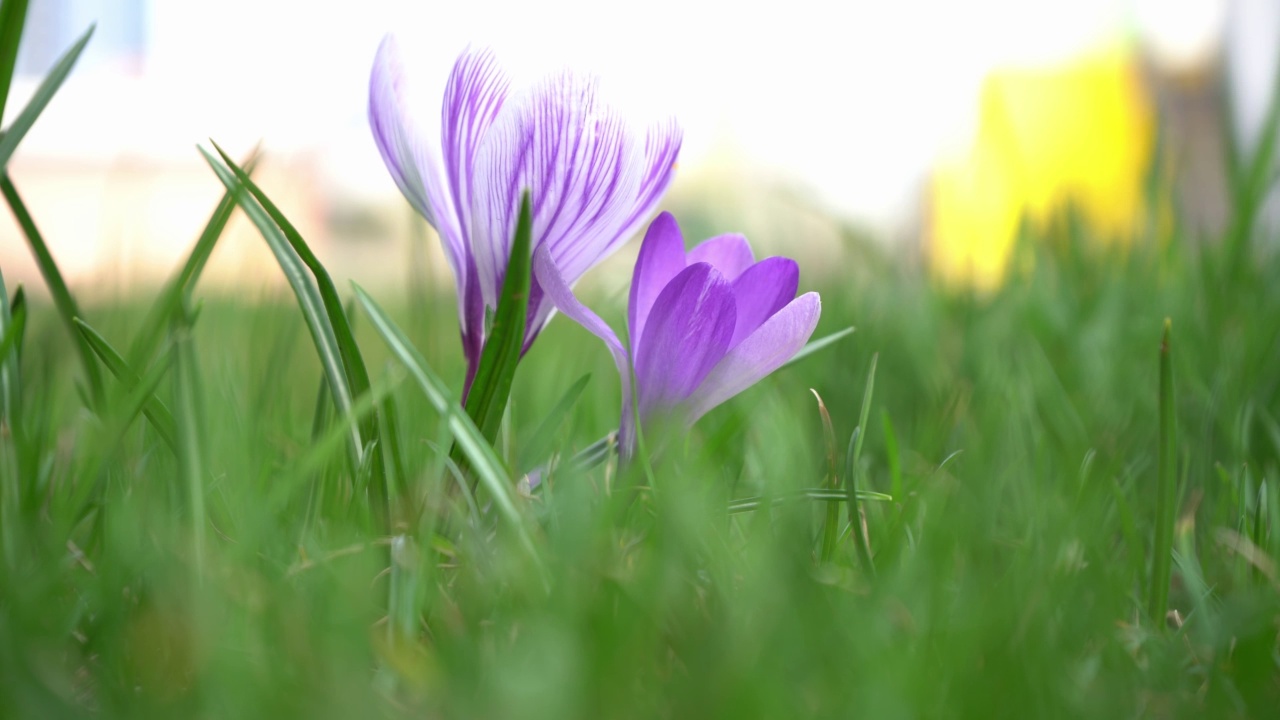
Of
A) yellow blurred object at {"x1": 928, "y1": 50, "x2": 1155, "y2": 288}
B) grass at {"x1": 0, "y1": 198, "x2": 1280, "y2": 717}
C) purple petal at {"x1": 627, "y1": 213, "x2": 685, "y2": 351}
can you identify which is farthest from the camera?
yellow blurred object at {"x1": 928, "y1": 50, "x2": 1155, "y2": 288}

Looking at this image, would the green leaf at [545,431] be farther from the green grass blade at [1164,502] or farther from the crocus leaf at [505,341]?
the green grass blade at [1164,502]

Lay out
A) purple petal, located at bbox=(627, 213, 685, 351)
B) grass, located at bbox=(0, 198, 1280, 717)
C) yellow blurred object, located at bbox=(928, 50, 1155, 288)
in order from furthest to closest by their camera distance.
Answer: yellow blurred object, located at bbox=(928, 50, 1155, 288), purple petal, located at bbox=(627, 213, 685, 351), grass, located at bbox=(0, 198, 1280, 717)

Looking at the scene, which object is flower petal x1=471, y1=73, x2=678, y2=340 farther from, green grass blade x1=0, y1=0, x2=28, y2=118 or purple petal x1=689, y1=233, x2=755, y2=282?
green grass blade x1=0, y1=0, x2=28, y2=118

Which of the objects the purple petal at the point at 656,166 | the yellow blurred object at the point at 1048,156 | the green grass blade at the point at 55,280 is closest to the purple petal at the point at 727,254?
the purple petal at the point at 656,166

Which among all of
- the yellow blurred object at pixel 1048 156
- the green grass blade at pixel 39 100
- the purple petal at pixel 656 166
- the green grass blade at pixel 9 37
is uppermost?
the green grass blade at pixel 9 37

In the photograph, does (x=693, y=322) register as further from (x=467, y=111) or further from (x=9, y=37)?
(x=9, y=37)

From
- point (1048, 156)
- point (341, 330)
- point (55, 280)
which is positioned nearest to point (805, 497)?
point (341, 330)

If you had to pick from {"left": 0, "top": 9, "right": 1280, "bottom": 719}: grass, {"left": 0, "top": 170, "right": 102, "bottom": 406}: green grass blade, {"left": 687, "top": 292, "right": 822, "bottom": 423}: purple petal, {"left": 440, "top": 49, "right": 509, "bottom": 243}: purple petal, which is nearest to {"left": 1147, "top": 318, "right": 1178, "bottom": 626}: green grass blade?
{"left": 0, "top": 9, "right": 1280, "bottom": 719}: grass
